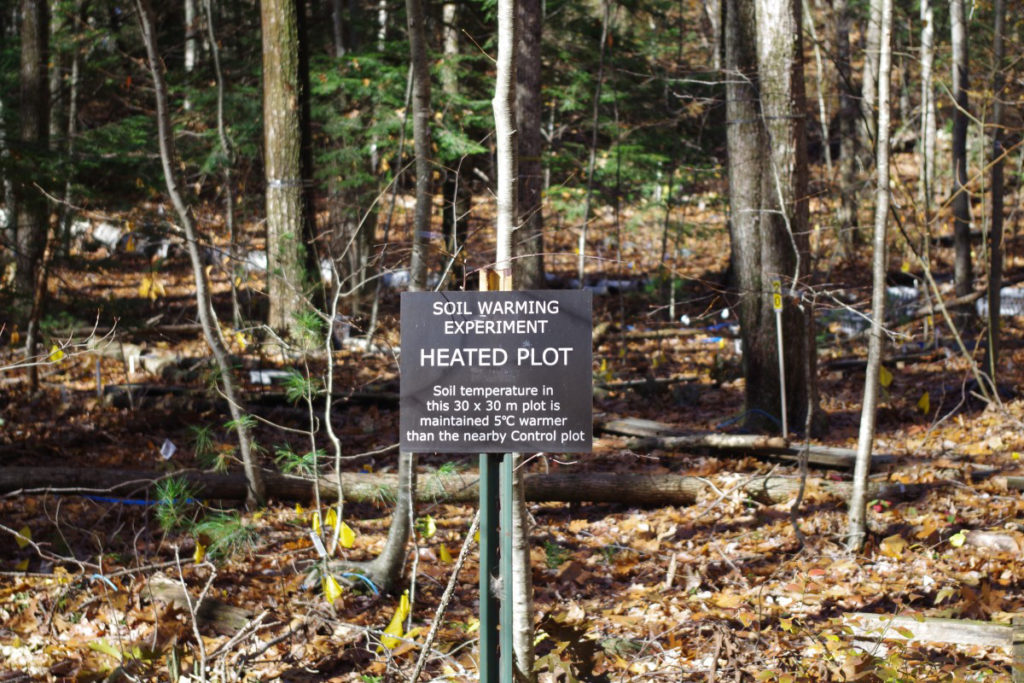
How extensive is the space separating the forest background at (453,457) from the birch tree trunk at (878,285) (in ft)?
0.07

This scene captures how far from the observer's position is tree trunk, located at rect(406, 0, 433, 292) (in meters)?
4.89

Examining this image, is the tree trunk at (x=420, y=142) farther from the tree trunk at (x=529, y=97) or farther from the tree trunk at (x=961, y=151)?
the tree trunk at (x=961, y=151)

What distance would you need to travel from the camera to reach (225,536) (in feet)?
17.3

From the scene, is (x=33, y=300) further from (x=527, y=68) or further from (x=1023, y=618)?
(x=1023, y=618)

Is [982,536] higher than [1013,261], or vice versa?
[1013,261]

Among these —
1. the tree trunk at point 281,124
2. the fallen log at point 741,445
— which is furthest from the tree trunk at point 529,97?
the tree trunk at point 281,124

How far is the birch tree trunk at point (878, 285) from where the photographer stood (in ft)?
17.0

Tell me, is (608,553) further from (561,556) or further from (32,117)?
(32,117)

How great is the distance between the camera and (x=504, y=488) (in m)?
3.12

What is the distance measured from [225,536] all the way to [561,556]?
2.14 metres

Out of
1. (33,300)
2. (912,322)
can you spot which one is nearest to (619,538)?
(33,300)

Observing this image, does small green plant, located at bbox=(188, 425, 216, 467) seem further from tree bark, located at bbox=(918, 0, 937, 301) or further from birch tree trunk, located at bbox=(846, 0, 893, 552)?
tree bark, located at bbox=(918, 0, 937, 301)

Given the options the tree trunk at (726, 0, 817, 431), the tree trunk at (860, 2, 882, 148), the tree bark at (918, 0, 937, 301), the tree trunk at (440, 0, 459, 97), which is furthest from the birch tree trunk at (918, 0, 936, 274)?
the tree trunk at (440, 0, 459, 97)

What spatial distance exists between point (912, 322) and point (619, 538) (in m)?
8.16
